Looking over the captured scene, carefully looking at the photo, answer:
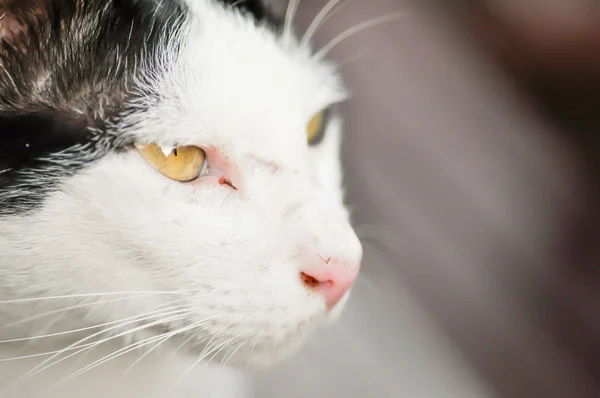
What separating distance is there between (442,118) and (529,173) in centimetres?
14

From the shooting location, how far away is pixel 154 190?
1.33 feet

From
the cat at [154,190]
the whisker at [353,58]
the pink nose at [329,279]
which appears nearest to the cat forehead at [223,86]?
the cat at [154,190]

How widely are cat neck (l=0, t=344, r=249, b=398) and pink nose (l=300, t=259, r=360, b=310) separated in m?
0.14

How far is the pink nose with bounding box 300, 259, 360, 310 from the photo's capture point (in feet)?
1.39

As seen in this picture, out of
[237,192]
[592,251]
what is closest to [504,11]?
[592,251]

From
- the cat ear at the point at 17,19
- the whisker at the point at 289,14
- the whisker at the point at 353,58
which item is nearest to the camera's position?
the cat ear at the point at 17,19

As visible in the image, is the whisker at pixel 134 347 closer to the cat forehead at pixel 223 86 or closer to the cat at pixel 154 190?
the cat at pixel 154 190

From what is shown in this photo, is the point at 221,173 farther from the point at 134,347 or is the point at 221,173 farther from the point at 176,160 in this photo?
the point at 134,347

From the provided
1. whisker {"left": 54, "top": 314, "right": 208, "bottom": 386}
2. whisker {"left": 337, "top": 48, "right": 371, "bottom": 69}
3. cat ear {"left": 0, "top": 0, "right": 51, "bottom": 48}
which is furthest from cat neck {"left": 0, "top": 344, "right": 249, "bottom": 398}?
whisker {"left": 337, "top": 48, "right": 371, "bottom": 69}

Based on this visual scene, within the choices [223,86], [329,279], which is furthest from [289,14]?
[329,279]

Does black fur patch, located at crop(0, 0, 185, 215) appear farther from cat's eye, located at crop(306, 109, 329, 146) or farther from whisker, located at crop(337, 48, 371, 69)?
whisker, located at crop(337, 48, 371, 69)

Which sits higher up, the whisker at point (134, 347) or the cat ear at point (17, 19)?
the cat ear at point (17, 19)

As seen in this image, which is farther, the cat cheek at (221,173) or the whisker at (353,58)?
the whisker at (353,58)

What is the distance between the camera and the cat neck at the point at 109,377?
1.55ft
